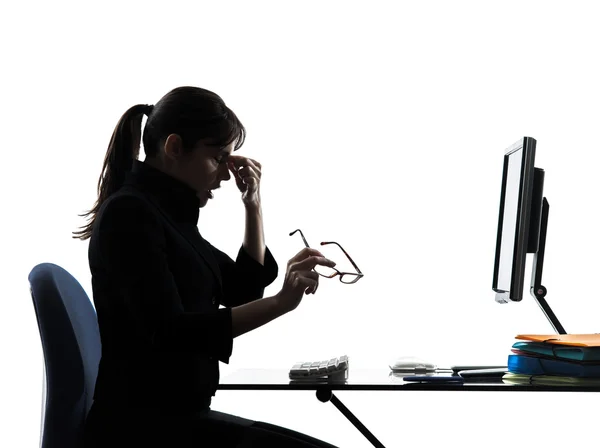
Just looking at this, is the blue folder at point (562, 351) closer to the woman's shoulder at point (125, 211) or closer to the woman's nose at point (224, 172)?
the woman's nose at point (224, 172)

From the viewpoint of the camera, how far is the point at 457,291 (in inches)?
130

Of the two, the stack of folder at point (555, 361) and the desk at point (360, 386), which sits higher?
the stack of folder at point (555, 361)

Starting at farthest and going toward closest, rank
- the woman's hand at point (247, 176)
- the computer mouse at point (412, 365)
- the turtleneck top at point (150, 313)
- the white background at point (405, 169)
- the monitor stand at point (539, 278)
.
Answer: the white background at point (405, 169), the monitor stand at point (539, 278), the computer mouse at point (412, 365), the woman's hand at point (247, 176), the turtleneck top at point (150, 313)

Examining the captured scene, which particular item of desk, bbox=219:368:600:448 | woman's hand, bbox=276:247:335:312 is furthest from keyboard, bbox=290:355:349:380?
woman's hand, bbox=276:247:335:312

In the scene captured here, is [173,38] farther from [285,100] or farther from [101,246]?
[101,246]

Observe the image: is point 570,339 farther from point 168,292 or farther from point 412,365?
point 168,292


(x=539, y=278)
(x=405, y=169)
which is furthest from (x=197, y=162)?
(x=405, y=169)

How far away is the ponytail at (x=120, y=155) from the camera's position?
5.40 feet

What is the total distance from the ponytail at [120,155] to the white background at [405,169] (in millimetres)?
1632

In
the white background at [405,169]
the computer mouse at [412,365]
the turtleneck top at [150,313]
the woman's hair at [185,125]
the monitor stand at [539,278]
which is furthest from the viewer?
the white background at [405,169]

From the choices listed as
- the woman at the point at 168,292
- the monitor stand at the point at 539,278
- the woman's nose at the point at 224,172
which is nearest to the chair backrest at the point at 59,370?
the woman at the point at 168,292

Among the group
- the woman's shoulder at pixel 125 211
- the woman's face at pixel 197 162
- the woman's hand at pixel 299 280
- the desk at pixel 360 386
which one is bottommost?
the desk at pixel 360 386

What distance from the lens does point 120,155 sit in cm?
166

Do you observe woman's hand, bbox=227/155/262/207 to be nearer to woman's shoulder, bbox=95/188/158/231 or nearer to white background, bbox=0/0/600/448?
woman's shoulder, bbox=95/188/158/231
